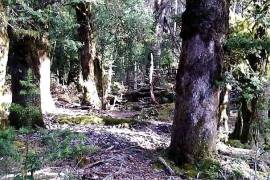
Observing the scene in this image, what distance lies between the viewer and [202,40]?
720 cm

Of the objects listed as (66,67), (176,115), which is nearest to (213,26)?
(176,115)

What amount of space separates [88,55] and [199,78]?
10278 millimetres

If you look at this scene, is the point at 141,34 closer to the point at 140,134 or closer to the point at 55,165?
the point at 140,134

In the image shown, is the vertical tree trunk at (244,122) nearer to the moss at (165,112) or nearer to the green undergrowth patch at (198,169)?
the green undergrowth patch at (198,169)

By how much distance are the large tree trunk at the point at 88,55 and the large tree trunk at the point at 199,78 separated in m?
9.82

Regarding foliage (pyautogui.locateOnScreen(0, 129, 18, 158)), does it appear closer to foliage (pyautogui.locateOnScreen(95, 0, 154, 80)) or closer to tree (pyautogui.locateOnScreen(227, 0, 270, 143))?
tree (pyautogui.locateOnScreen(227, 0, 270, 143))

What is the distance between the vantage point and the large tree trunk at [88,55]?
664 inches

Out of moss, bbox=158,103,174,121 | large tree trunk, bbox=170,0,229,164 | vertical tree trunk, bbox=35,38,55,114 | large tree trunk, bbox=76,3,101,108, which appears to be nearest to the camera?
large tree trunk, bbox=170,0,229,164

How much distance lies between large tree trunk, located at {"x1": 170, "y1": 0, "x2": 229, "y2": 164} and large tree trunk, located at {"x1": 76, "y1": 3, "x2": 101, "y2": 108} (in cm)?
982

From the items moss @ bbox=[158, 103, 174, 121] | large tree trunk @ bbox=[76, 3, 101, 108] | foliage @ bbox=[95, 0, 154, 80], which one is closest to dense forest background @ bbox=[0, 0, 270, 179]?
moss @ bbox=[158, 103, 174, 121]

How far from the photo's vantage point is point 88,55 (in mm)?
17016

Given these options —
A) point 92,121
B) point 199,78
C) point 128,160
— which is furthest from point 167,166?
point 92,121

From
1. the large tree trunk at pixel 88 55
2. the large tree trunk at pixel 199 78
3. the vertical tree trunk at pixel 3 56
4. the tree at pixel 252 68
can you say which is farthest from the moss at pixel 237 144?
the large tree trunk at pixel 88 55

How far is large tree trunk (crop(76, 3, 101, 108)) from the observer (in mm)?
16859
